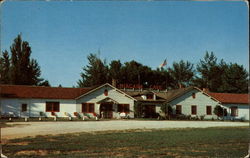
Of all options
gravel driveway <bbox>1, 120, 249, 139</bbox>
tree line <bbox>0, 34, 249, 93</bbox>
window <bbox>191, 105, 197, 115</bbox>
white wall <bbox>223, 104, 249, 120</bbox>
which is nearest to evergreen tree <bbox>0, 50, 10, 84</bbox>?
tree line <bbox>0, 34, 249, 93</bbox>

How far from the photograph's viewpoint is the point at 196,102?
43.2 meters

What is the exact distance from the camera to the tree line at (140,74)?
43.2 metres

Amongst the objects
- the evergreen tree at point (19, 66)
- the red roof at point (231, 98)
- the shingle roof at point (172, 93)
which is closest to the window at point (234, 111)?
the red roof at point (231, 98)

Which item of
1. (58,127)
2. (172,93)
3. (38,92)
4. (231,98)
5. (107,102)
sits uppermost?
(172,93)

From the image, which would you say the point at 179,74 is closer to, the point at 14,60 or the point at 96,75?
the point at 96,75

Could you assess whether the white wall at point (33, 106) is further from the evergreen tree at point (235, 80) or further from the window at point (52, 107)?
the evergreen tree at point (235, 80)

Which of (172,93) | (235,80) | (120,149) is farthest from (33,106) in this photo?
(235,80)

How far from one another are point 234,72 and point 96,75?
2235 centimetres

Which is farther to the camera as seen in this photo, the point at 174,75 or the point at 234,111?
the point at 174,75

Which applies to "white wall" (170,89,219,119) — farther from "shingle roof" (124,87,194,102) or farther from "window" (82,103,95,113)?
"window" (82,103,95,113)

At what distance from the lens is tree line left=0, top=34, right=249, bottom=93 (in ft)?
142

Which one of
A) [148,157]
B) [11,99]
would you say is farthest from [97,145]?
[11,99]

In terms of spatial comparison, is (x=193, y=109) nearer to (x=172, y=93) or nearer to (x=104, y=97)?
(x=172, y=93)

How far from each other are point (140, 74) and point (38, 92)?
94.3 ft
